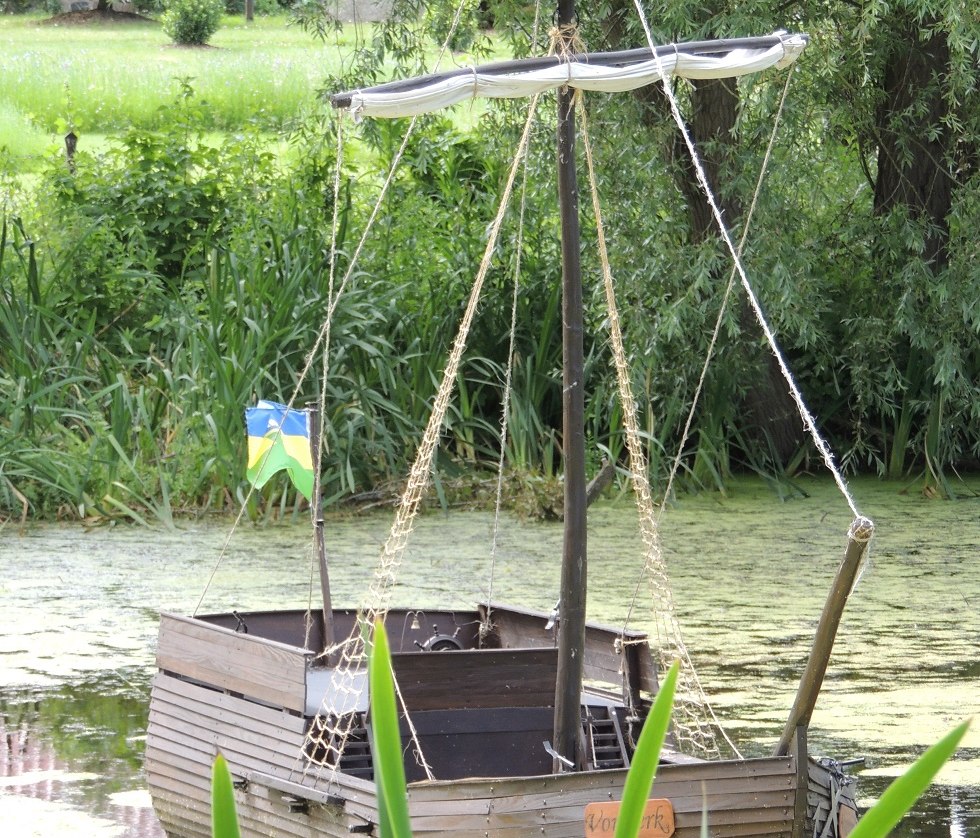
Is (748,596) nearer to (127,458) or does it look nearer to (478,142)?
(127,458)

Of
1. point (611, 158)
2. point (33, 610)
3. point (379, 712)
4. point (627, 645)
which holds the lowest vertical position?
point (33, 610)

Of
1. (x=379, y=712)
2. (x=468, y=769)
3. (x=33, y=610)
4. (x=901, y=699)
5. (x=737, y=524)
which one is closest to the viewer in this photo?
(x=379, y=712)

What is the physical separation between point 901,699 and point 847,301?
4.49 metres

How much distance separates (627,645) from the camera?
436 cm

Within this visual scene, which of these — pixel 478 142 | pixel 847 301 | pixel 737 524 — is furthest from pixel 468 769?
pixel 478 142

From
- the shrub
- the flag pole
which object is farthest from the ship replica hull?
the shrub

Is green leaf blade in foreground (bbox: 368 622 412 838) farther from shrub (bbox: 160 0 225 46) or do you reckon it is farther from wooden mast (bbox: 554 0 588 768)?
shrub (bbox: 160 0 225 46)

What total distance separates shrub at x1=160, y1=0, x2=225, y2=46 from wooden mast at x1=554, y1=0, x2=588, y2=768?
23.0 metres

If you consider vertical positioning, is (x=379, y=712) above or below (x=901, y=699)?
above

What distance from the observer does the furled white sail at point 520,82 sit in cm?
367

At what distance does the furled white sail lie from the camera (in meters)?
3.67

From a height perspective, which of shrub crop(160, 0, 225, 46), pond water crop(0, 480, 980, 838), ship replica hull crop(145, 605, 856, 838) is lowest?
pond water crop(0, 480, 980, 838)

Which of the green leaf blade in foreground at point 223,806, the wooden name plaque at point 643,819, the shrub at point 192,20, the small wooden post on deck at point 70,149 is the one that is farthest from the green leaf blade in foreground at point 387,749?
the shrub at point 192,20

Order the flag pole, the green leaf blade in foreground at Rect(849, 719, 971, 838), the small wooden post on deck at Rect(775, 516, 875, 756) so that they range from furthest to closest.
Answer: the flag pole → the small wooden post on deck at Rect(775, 516, 875, 756) → the green leaf blade in foreground at Rect(849, 719, 971, 838)
